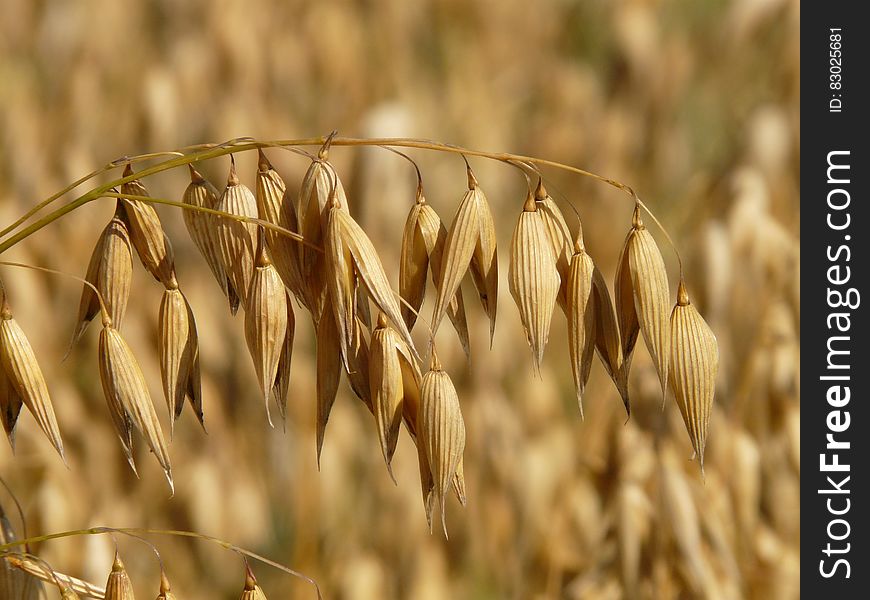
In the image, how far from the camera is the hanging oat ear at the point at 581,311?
0.46 meters

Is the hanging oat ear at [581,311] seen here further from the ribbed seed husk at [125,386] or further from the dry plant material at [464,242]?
the ribbed seed husk at [125,386]

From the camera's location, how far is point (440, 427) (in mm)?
445

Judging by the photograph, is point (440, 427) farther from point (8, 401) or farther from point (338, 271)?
point (8, 401)

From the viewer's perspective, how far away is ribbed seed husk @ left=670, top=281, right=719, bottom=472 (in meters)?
0.47

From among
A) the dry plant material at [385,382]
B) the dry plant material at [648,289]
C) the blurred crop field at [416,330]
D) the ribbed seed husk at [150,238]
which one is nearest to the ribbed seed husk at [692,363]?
the dry plant material at [648,289]

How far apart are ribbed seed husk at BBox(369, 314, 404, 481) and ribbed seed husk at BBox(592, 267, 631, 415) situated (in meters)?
0.10

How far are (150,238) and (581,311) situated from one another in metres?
0.20

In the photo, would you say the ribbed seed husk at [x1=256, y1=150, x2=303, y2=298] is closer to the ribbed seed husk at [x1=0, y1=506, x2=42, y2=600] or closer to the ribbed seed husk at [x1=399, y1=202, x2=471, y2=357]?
the ribbed seed husk at [x1=399, y1=202, x2=471, y2=357]

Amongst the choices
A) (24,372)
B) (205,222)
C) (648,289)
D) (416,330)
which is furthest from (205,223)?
(416,330)

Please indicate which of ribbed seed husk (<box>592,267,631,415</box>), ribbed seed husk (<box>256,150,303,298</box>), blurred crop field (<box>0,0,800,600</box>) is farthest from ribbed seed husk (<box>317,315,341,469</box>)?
blurred crop field (<box>0,0,800,600</box>)

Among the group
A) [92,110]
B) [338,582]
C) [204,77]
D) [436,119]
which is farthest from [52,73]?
[338,582]
